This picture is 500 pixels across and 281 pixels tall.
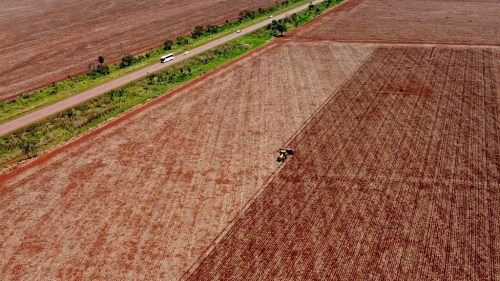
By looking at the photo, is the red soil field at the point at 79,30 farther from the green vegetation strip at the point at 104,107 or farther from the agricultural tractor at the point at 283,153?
the agricultural tractor at the point at 283,153

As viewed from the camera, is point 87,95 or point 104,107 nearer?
point 104,107

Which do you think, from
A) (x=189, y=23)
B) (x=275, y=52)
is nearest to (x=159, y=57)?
(x=275, y=52)

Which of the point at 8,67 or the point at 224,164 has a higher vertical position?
the point at 8,67

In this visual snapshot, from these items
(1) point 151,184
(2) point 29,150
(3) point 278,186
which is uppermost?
(2) point 29,150

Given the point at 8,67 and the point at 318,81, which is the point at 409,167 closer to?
the point at 318,81

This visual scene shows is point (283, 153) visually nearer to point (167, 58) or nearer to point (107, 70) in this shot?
point (167, 58)

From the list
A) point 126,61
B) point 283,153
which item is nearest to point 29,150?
point 283,153
